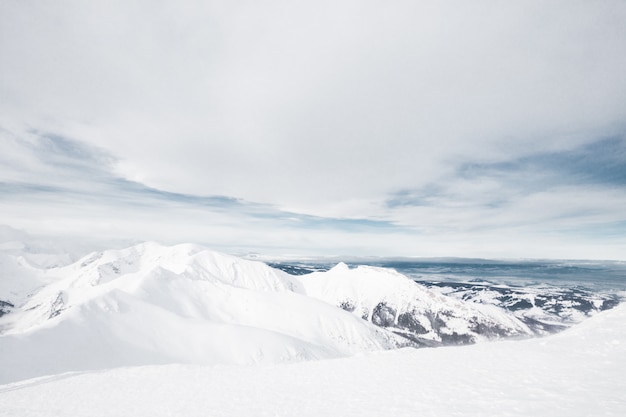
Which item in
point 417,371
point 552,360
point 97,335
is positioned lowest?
point 97,335

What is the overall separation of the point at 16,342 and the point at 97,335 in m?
28.5

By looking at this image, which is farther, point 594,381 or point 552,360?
point 552,360

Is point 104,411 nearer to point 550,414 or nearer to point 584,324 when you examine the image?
point 550,414

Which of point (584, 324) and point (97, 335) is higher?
point (584, 324)

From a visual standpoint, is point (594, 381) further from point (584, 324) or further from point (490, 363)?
point (584, 324)

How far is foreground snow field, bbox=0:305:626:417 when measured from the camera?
13.5m

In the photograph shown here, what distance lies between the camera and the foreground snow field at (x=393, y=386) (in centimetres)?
1348

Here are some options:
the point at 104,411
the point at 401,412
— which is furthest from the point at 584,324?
the point at 104,411

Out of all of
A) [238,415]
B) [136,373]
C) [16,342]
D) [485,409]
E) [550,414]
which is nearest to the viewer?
[550,414]

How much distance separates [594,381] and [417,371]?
8715 mm

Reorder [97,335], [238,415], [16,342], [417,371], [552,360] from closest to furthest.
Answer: [238,415] → [552,360] → [417,371] → [16,342] → [97,335]

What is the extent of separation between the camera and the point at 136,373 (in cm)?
2686

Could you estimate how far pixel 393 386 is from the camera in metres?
17.3

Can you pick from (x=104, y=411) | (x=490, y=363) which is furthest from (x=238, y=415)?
(x=490, y=363)
